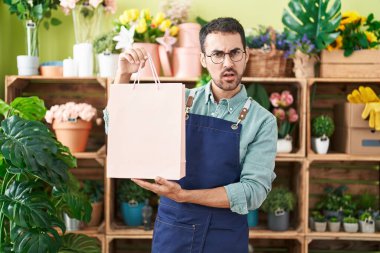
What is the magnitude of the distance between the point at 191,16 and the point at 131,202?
1.37m

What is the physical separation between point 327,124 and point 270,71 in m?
0.51

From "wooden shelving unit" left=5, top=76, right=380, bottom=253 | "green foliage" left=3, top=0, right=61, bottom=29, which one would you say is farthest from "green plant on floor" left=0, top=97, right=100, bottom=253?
"green foliage" left=3, top=0, right=61, bottom=29

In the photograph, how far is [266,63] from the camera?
282 cm

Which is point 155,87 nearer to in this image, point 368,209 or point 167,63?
point 167,63

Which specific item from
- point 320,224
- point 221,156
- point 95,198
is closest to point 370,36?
point 320,224

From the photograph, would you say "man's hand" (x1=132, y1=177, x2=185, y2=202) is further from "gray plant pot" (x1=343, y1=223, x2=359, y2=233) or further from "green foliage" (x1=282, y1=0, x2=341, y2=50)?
"gray plant pot" (x1=343, y1=223, x2=359, y2=233)

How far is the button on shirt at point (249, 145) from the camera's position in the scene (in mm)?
1514

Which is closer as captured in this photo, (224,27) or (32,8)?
(224,27)

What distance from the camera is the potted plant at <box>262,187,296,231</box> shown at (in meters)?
2.87

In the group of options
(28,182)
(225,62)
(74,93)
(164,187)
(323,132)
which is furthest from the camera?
(74,93)

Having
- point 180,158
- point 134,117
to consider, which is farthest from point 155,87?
point 180,158

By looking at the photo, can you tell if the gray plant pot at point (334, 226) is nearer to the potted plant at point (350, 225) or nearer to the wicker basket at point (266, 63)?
the potted plant at point (350, 225)

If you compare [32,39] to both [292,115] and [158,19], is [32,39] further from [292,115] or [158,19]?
[292,115]

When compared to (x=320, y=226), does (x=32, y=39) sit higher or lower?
higher
